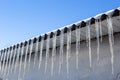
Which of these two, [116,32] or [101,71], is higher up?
[116,32]

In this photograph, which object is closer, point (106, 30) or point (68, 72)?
point (106, 30)

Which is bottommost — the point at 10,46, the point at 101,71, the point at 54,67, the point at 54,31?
the point at 101,71

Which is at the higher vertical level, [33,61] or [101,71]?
[33,61]

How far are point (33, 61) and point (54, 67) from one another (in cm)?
134

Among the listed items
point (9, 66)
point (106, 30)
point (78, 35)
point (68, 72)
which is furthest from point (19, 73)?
point (106, 30)

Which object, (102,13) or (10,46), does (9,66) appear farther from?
(102,13)

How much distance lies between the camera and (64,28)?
5.58 meters

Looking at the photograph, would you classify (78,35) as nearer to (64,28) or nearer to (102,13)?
(64,28)

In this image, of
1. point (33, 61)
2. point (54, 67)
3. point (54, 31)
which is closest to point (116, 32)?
point (54, 31)

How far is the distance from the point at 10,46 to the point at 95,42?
331cm

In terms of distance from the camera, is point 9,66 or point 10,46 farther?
point 9,66

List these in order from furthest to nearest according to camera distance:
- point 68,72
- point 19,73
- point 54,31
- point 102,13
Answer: point 19,73, point 68,72, point 54,31, point 102,13

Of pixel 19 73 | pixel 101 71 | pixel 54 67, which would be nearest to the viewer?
pixel 101 71

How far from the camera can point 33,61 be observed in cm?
800
